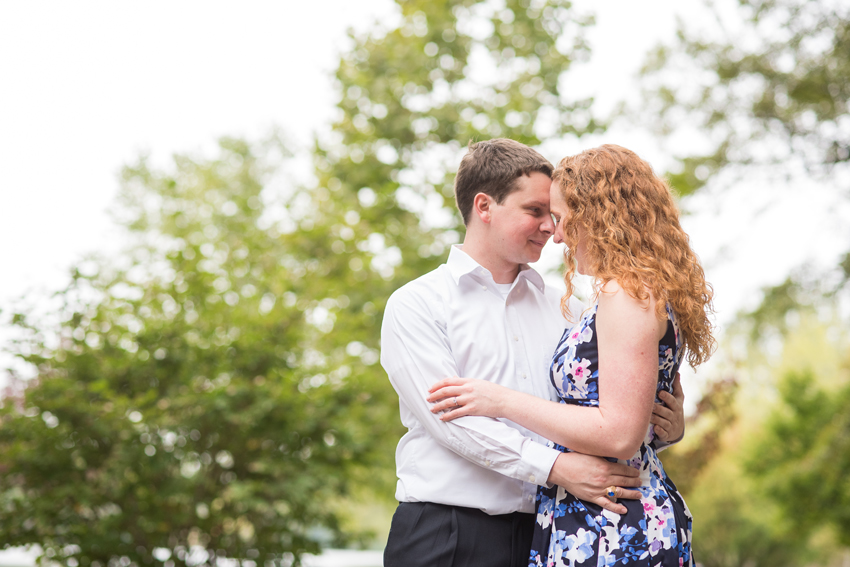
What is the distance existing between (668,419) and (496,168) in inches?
42.4

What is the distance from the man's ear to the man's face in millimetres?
19

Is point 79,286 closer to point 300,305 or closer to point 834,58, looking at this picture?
point 300,305

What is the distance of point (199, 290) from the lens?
6.52 metres

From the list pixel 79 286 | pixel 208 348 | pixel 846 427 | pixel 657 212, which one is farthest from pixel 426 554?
pixel 846 427

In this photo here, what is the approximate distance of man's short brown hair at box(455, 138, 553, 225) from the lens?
2652 millimetres

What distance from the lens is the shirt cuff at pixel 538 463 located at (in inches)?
88.7

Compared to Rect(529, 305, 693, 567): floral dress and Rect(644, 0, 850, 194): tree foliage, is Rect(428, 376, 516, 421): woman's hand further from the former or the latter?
Rect(644, 0, 850, 194): tree foliage

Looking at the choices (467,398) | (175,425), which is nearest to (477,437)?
(467,398)

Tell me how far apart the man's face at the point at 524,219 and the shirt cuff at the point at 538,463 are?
0.74 m

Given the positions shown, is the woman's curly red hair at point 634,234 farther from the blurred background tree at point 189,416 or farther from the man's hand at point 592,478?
the blurred background tree at point 189,416

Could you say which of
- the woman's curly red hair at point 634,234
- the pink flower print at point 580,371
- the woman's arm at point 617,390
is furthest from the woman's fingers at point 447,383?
the woman's curly red hair at point 634,234

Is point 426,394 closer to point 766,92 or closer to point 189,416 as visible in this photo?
point 189,416

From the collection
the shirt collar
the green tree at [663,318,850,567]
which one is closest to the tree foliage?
the green tree at [663,318,850,567]

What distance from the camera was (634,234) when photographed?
7.59 feet
